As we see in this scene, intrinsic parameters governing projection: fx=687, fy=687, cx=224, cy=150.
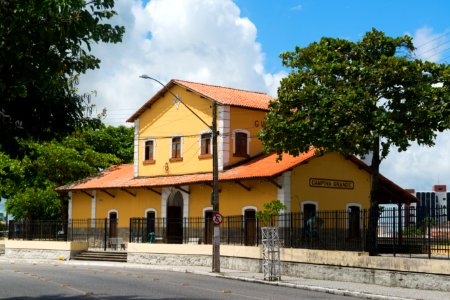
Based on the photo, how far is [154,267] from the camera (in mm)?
31547

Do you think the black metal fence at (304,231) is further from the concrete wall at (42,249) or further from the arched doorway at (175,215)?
the concrete wall at (42,249)

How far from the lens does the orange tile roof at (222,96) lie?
36.9m

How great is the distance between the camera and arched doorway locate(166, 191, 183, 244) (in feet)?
122

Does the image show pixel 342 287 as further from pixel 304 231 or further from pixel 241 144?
pixel 241 144

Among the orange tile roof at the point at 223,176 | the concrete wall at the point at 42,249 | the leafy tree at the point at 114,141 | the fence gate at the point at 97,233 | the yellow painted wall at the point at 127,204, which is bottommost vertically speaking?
the concrete wall at the point at 42,249

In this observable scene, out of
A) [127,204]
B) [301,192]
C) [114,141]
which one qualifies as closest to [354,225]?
[301,192]

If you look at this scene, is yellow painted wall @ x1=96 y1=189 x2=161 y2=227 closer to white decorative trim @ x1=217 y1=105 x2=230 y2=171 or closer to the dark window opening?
white decorative trim @ x1=217 y1=105 x2=230 y2=171

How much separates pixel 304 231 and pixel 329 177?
8380 millimetres

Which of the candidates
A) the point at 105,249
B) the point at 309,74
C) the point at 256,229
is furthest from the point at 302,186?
the point at 105,249

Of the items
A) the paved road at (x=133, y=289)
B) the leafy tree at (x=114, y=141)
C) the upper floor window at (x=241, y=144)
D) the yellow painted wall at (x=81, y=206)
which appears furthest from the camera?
the leafy tree at (x=114, y=141)

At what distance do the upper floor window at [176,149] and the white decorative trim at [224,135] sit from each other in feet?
12.1

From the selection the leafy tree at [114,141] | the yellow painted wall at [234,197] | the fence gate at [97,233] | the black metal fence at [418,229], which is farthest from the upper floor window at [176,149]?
the black metal fence at [418,229]

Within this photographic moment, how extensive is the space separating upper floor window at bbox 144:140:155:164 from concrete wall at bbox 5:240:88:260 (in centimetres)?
613

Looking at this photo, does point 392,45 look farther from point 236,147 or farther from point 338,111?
point 236,147
